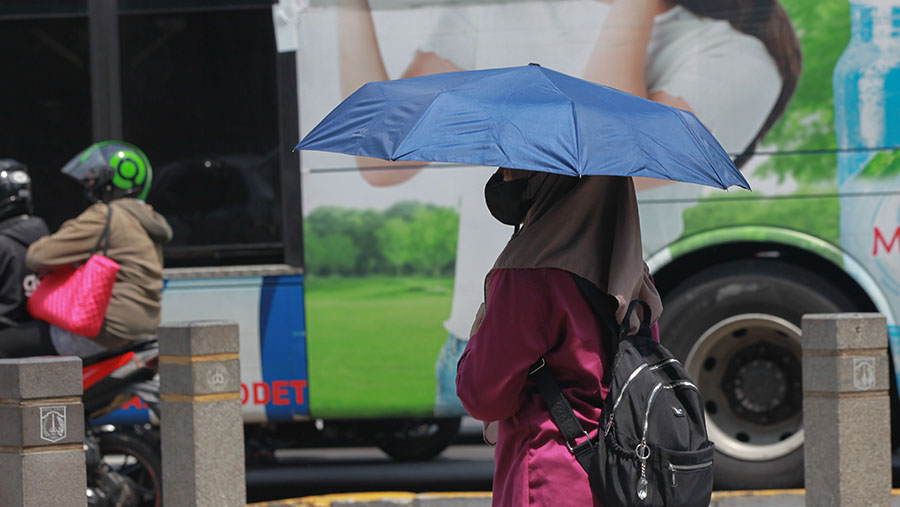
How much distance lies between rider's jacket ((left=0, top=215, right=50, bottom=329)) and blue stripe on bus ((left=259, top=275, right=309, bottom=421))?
1.29 metres

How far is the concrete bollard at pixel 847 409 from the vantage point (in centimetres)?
514

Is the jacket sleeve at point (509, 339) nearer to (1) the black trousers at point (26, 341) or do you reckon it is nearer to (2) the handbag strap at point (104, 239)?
(2) the handbag strap at point (104, 239)

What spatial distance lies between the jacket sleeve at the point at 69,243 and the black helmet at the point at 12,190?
0.79ft

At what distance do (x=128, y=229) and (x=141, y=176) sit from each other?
383 mm

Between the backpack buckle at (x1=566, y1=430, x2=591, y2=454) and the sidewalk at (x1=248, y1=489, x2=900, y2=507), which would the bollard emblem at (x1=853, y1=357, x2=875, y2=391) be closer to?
the sidewalk at (x1=248, y1=489, x2=900, y2=507)

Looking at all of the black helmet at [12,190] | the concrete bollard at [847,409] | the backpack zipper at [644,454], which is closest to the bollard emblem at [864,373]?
the concrete bollard at [847,409]

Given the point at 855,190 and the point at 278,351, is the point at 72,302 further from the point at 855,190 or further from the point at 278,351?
the point at 855,190

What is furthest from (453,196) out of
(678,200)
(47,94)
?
(47,94)

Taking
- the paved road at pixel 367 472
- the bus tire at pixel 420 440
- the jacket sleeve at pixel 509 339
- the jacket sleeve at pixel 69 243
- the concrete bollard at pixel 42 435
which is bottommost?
the paved road at pixel 367 472

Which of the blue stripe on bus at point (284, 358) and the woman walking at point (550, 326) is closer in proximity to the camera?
the woman walking at point (550, 326)

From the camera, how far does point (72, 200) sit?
7.23 meters

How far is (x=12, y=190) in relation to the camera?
19.8 feet

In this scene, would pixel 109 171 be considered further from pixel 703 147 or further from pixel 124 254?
pixel 703 147

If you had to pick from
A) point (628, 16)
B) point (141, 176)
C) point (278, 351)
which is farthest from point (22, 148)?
point (628, 16)
